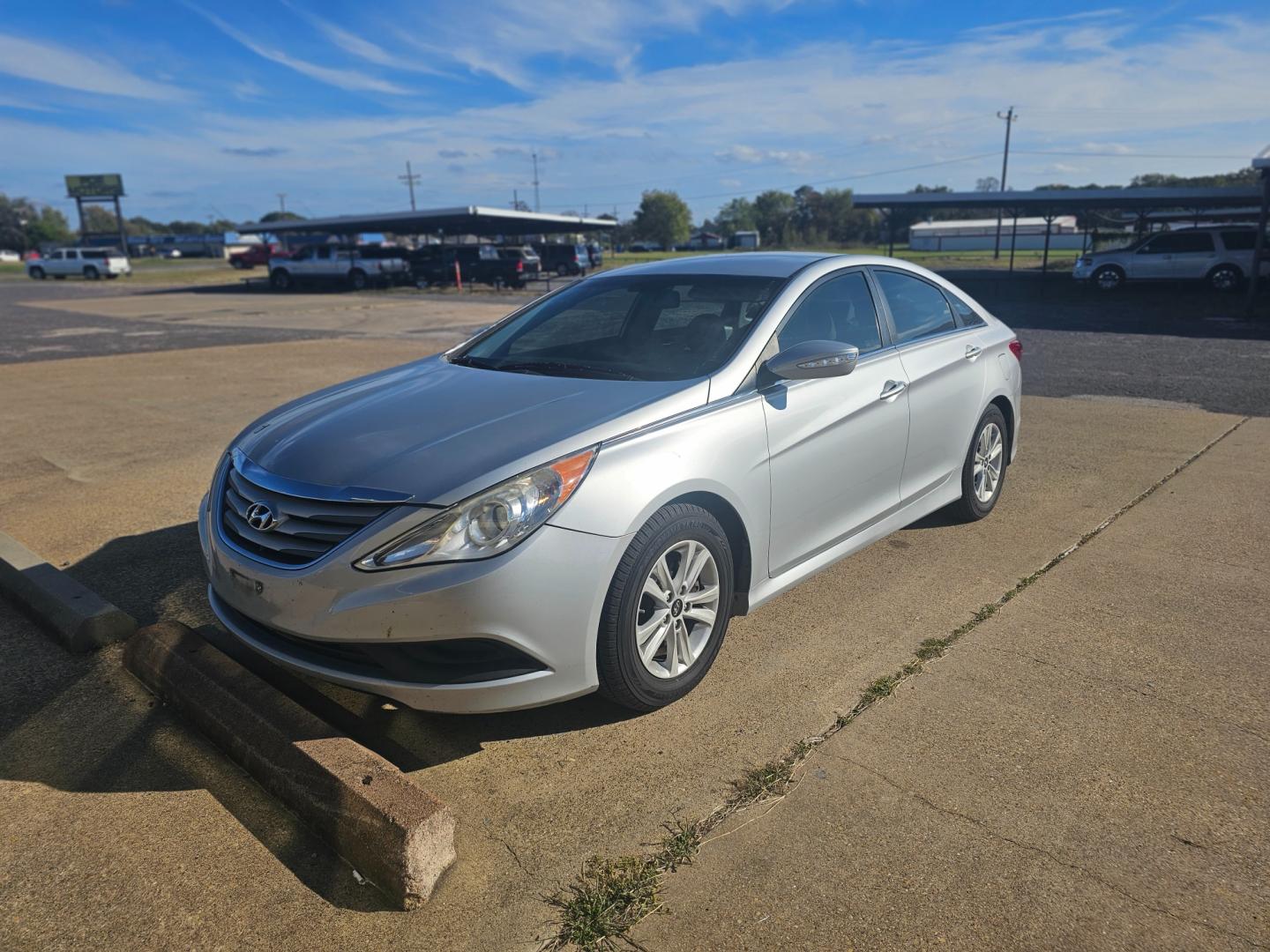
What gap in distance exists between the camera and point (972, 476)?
5.03 m

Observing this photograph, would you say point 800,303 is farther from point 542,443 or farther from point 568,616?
point 568,616

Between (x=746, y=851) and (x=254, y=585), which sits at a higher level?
(x=254, y=585)

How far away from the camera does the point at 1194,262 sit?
2217cm

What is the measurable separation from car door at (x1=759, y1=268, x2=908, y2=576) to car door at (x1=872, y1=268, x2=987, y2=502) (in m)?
0.13

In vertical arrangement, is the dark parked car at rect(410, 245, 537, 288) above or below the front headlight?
below

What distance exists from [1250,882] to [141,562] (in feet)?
16.2

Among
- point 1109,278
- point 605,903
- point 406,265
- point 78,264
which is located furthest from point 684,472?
point 78,264

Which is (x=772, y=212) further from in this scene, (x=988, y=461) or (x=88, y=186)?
(x=988, y=461)

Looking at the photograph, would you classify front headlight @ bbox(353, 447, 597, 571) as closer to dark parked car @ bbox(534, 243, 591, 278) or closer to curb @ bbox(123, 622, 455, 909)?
curb @ bbox(123, 622, 455, 909)

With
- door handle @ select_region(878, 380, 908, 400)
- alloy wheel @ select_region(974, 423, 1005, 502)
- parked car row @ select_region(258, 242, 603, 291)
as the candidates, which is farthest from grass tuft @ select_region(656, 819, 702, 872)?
parked car row @ select_region(258, 242, 603, 291)

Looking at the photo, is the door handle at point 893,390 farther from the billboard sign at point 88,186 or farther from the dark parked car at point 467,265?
the billboard sign at point 88,186

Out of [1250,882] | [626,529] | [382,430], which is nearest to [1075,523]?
[1250,882]

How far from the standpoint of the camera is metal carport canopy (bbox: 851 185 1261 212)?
2581cm

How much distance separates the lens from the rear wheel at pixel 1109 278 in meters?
23.9
